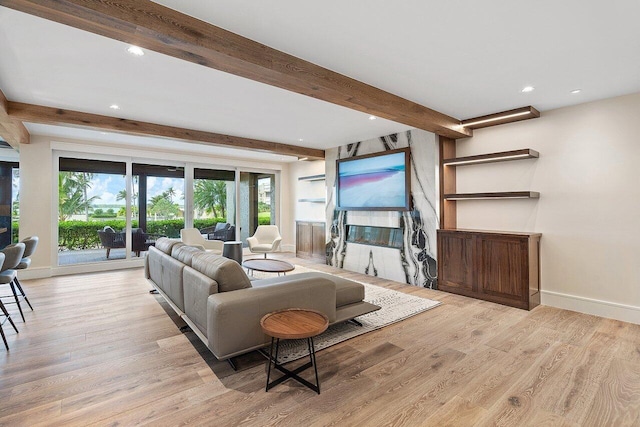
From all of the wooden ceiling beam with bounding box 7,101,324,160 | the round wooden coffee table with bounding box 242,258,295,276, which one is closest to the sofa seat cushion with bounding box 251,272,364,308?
the round wooden coffee table with bounding box 242,258,295,276

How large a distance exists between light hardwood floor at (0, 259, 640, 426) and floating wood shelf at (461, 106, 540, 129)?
2.58 meters

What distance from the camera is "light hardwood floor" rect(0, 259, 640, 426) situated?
1.92m

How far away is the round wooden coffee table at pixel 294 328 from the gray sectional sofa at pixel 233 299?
0.58 ft

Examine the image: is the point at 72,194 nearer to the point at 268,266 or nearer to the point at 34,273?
the point at 34,273

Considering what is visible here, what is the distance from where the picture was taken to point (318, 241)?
737 cm

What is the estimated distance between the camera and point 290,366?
8.20ft

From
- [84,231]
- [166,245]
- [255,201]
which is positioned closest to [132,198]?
[84,231]

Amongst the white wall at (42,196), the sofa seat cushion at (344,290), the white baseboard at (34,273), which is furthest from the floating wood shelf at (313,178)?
the white baseboard at (34,273)

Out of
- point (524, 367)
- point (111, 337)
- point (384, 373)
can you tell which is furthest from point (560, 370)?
point (111, 337)

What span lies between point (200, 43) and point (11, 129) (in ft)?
13.6

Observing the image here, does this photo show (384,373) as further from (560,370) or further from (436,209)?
(436,209)

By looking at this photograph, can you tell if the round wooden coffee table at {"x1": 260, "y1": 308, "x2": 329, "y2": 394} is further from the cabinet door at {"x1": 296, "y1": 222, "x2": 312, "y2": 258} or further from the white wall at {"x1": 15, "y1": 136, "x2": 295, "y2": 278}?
the white wall at {"x1": 15, "y1": 136, "x2": 295, "y2": 278}

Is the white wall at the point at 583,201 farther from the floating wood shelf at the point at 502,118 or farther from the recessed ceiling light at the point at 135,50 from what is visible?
the recessed ceiling light at the point at 135,50

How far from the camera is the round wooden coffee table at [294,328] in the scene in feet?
6.77
